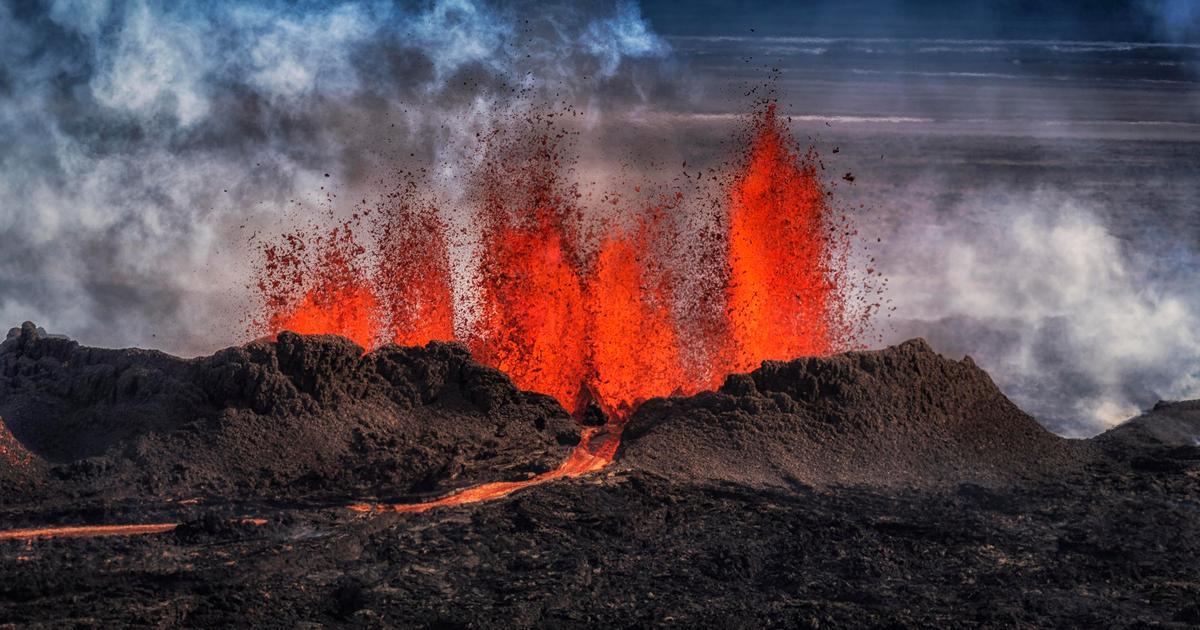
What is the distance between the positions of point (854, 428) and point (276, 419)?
215 inches

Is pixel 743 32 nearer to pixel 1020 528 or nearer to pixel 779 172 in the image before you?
pixel 779 172

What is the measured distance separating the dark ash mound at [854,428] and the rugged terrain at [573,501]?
0.03 m

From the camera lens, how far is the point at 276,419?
46.6ft

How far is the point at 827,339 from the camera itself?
18234 millimetres

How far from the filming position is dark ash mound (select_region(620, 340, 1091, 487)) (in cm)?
1442

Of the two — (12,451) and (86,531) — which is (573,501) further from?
(12,451)

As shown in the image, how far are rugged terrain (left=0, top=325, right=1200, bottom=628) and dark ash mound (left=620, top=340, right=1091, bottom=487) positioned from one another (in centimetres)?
3

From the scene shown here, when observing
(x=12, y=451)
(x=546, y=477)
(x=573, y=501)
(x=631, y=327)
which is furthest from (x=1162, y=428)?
(x=12, y=451)

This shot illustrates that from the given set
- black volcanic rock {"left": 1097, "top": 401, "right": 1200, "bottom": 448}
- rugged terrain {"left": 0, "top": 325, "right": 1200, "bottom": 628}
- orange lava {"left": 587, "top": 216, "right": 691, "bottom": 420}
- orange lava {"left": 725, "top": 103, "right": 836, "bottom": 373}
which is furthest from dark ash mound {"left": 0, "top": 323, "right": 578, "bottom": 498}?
black volcanic rock {"left": 1097, "top": 401, "right": 1200, "bottom": 448}

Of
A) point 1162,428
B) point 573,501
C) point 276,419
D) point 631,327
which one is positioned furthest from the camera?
point 631,327

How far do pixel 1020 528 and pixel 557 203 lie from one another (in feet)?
24.4

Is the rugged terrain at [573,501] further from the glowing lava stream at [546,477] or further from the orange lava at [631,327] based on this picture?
the orange lava at [631,327]

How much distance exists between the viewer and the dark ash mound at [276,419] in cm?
1357

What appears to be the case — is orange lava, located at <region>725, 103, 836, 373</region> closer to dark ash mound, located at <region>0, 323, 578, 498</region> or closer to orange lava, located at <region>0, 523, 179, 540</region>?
dark ash mound, located at <region>0, 323, 578, 498</region>
